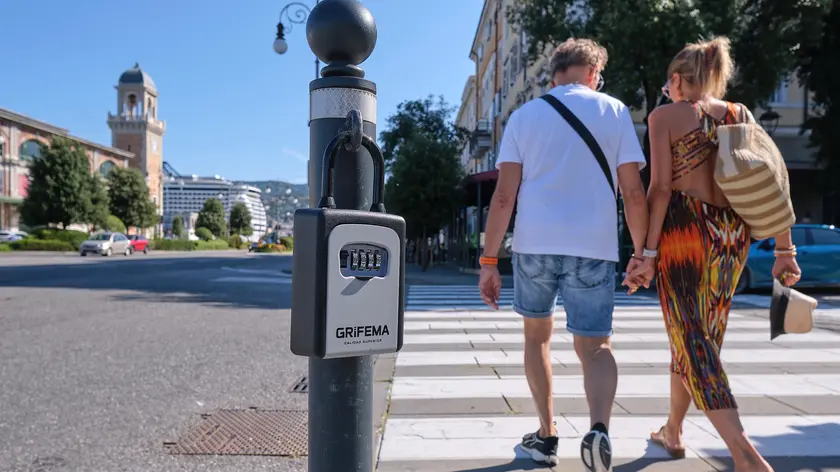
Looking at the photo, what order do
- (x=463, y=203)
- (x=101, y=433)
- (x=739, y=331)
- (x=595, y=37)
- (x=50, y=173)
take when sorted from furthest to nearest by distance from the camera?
(x=50, y=173), (x=463, y=203), (x=595, y=37), (x=739, y=331), (x=101, y=433)

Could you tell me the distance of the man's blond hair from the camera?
8.95 ft

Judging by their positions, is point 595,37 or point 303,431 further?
point 595,37

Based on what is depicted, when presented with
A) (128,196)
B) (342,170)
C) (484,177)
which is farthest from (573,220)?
(128,196)

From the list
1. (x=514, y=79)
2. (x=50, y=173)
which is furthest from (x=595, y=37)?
(x=50, y=173)

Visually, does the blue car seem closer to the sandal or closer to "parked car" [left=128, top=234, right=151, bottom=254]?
the sandal

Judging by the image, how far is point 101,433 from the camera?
335 centimetres

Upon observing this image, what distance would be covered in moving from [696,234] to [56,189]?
52070mm

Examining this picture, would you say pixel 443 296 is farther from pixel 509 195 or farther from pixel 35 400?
pixel 509 195

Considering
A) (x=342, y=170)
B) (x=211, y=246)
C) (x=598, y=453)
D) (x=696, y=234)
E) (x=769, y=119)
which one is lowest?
(x=211, y=246)

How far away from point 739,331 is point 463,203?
17112 millimetres

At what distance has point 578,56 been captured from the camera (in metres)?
2.73

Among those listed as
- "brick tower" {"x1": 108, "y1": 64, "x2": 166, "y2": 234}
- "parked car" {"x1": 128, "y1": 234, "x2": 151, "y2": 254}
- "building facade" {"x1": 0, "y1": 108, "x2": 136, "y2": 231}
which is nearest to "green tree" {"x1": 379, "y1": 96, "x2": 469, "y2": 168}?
"parked car" {"x1": 128, "y1": 234, "x2": 151, "y2": 254}

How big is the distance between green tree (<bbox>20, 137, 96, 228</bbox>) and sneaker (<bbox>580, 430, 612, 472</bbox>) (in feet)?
169

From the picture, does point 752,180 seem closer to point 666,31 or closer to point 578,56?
point 578,56
